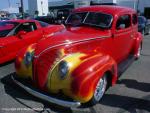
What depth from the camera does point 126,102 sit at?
227 inches

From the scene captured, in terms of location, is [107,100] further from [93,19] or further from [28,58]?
[93,19]

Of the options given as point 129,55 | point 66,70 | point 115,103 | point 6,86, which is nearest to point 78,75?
point 66,70

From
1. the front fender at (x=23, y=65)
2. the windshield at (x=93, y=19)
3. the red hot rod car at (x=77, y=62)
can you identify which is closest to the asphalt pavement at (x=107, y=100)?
the red hot rod car at (x=77, y=62)

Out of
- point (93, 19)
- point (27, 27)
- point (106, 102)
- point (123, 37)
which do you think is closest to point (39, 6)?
point (27, 27)

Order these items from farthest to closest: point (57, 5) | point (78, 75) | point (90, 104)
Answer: point (57, 5) < point (90, 104) < point (78, 75)

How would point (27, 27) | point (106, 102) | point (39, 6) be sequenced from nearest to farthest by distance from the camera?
point (106, 102) < point (27, 27) < point (39, 6)

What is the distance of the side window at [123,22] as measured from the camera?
713 centimetres

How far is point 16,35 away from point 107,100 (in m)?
4.24

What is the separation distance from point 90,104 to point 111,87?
1389 mm

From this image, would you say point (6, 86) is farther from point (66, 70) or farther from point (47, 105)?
point (66, 70)

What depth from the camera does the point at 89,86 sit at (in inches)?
195

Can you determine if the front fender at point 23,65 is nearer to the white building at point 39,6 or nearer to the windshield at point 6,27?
the windshield at point 6,27

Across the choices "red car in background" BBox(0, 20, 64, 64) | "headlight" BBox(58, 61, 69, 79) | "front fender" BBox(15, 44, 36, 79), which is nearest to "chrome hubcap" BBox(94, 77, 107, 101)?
"headlight" BBox(58, 61, 69, 79)

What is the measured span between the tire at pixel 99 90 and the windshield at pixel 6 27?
4210mm
